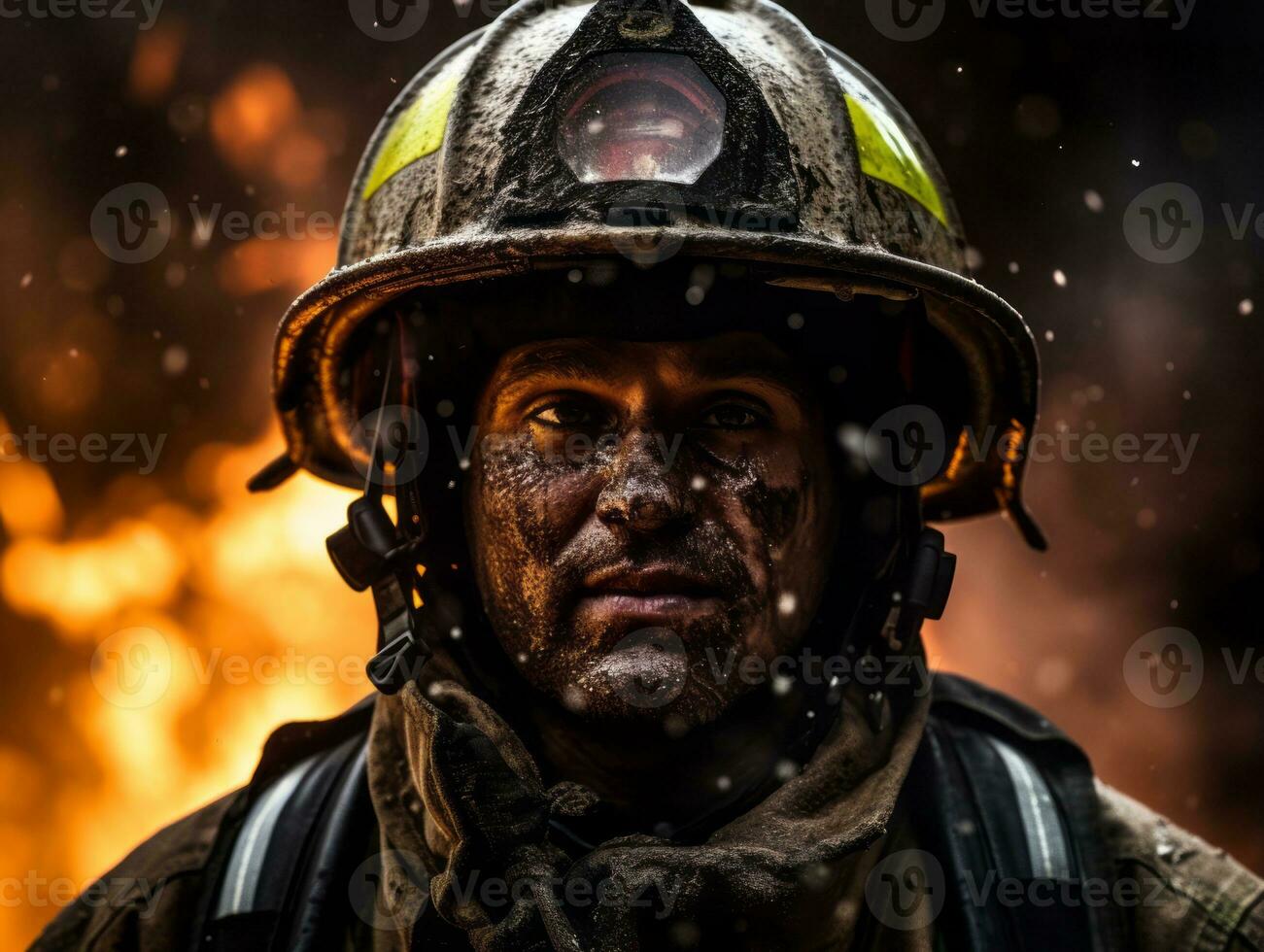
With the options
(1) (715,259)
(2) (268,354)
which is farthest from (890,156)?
(2) (268,354)

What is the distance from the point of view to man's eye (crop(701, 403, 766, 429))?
7.39 ft

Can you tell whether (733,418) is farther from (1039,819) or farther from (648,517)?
(1039,819)

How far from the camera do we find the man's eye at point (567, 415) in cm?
223

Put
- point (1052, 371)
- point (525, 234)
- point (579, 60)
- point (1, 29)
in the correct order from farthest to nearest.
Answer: point (1052, 371), point (1, 29), point (579, 60), point (525, 234)

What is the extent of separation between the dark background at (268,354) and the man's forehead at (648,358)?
2.68m

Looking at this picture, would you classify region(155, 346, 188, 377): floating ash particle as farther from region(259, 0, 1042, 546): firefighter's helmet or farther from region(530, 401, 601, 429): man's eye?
region(530, 401, 601, 429): man's eye

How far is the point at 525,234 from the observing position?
6.75ft

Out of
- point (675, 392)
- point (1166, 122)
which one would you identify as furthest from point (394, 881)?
point (1166, 122)

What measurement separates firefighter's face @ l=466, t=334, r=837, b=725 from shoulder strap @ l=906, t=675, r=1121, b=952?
456 mm

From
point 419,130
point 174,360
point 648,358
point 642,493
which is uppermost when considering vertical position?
point 419,130

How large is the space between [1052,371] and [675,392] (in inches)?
123

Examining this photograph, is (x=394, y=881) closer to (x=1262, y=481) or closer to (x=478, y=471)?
(x=478, y=471)

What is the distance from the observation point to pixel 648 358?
219cm

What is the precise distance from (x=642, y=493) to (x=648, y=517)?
4cm
